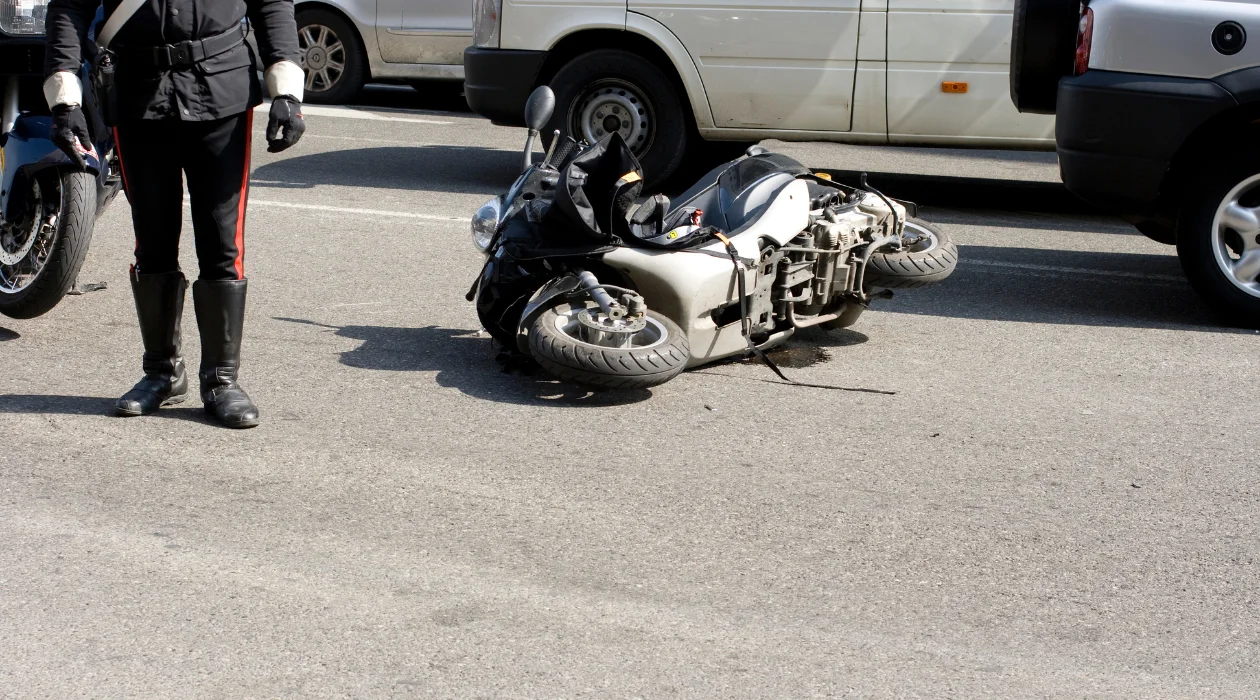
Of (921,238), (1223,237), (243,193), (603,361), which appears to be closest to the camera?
(243,193)

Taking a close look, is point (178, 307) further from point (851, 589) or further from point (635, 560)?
point (851, 589)

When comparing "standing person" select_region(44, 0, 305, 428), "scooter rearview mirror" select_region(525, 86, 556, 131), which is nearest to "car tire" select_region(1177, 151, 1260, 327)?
"scooter rearview mirror" select_region(525, 86, 556, 131)

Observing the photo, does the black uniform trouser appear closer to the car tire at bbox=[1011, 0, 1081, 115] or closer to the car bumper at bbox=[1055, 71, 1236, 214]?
the car bumper at bbox=[1055, 71, 1236, 214]

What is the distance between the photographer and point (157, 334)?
15.9ft

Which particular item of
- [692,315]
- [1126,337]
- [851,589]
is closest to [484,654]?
[851,589]

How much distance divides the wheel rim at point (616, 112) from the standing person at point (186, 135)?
16.2ft

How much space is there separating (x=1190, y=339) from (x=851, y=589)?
338 centimetres

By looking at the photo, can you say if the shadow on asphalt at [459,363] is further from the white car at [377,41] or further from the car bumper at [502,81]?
the white car at [377,41]

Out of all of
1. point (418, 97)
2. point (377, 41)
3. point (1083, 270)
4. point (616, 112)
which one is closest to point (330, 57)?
point (377, 41)

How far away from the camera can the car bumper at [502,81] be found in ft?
31.0

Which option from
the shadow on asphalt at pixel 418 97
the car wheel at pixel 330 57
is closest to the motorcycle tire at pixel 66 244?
the shadow on asphalt at pixel 418 97

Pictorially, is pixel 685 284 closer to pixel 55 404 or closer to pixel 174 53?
pixel 174 53

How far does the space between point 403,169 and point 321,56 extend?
13.2ft

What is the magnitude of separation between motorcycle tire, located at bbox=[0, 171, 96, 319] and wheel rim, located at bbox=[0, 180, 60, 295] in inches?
2.9
